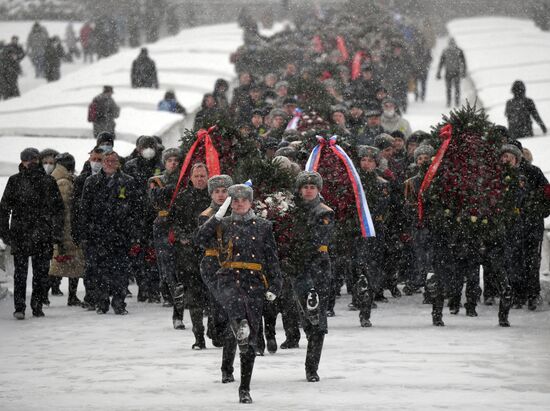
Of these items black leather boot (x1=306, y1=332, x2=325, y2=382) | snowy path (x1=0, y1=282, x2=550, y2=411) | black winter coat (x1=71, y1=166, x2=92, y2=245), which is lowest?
snowy path (x1=0, y1=282, x2=550, y2=411)

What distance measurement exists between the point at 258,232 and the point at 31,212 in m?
5.97

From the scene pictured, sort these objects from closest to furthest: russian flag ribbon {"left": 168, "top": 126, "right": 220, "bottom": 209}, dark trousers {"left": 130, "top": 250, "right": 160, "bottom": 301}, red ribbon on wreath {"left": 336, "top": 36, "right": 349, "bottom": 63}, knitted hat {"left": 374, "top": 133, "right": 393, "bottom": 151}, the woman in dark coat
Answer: russian flag ribbon {"left": 168, "top": 126, "right": 220, "bottom": 209} → dark trousers {"left": 130, "top": 250, "right": 160, "bottom": 301} → knitted hat {"left": 374, "top": 133, "right": 393, "bottom": 151} → red ribbon on wreath {"left": 336, "top": 36, "right": 349, "bottom": 63} → the woman in dark coat

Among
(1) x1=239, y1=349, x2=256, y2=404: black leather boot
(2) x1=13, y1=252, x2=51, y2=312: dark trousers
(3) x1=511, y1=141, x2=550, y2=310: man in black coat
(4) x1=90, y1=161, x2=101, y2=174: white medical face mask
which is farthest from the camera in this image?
(4) x1=90, y1=161, x2=101, y2=174: white medical face mask

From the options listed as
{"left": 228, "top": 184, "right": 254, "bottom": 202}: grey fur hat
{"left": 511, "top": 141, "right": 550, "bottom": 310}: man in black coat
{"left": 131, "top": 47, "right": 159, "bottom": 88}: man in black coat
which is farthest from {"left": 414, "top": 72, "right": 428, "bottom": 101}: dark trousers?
{"left": 228, "top": 184, "right": 254, "bottom": 202}: grey fur hat

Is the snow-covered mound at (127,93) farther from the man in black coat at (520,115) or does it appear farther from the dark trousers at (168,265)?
the dark trousers at (168,265)

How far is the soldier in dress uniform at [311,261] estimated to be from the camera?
12.3 meters

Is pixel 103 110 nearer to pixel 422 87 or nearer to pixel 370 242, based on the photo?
pixel 370 242

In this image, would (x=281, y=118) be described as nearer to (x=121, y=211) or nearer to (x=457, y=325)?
(x=121, y=211)

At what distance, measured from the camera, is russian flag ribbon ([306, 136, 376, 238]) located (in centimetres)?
1625

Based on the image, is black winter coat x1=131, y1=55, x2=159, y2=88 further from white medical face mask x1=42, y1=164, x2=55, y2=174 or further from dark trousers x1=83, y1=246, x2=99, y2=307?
dark trousers x1=83, y1=246, x2=99, y2=307

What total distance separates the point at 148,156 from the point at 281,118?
14.1 feet

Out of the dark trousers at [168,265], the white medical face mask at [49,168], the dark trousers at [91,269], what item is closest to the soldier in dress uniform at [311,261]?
the dark trousers at [168,265]

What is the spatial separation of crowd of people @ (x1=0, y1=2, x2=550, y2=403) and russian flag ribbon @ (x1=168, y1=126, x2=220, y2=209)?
0.02 metres

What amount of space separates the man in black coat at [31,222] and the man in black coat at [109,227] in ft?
1.05
